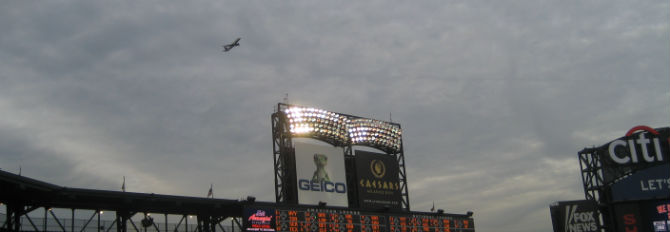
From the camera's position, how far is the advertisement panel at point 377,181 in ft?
185

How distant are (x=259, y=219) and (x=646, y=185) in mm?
24242

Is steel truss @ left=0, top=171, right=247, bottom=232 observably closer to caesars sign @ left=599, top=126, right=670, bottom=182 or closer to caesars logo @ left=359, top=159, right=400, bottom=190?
caesars logo @ left=359, top=159, right=400, bottom=190

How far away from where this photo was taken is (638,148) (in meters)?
45.7

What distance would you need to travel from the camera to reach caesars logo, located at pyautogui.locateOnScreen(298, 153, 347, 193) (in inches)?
2120

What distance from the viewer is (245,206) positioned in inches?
1694

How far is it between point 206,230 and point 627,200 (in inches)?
1087

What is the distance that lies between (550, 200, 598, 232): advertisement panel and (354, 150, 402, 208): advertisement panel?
14549mm

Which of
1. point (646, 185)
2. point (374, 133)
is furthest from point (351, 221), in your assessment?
point (646, 185)

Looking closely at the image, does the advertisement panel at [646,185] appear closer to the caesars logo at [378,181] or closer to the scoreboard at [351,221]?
the scoreboard at [351,221]

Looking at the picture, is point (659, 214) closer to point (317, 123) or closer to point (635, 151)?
point (635, 151)

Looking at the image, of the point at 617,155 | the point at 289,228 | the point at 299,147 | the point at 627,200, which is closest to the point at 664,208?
the point at 627,200

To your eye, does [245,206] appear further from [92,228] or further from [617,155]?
[617,155]

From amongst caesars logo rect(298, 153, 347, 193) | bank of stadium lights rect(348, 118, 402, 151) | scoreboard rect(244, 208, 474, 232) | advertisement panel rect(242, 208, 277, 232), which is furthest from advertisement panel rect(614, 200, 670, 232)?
bank of stadium lights rect(348, 118, 402, 151)

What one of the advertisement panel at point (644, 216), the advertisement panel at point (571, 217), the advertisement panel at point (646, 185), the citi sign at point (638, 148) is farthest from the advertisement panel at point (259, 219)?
the citi sign at point (638, 148)
